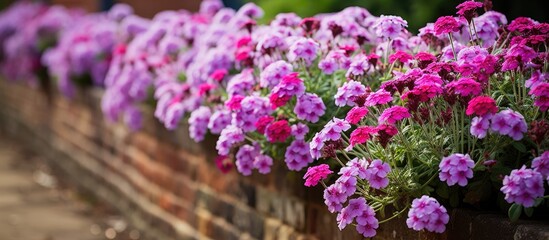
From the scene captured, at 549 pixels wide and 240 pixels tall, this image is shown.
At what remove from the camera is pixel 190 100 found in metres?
5.07

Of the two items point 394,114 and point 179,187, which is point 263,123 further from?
point 179,187

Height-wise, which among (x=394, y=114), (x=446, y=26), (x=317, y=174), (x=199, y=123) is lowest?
(x=199, y=123)

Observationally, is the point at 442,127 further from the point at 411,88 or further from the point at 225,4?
the point at 225,4

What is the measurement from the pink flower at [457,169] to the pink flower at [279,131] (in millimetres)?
864

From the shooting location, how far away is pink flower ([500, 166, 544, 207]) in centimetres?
278

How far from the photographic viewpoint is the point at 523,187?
9.14 ft

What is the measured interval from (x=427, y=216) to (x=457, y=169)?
6.6 inches

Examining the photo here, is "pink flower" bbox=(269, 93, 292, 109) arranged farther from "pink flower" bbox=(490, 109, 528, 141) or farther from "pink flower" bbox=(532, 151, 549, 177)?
"pink flower" bbox=(532, 151, 549, 177)

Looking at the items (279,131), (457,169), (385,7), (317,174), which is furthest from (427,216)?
(385,7)

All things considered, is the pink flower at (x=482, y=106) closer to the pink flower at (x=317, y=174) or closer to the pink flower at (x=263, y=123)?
the pink flower at (x=317, y=174)

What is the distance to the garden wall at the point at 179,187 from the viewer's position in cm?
367

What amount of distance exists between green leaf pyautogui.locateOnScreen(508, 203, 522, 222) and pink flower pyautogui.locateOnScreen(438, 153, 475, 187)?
159mm

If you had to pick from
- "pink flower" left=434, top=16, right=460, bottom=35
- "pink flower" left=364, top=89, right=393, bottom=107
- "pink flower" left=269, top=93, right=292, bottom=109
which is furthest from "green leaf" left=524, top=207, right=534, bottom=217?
"pink flower" left=269, top=93, right=292, bottom=109

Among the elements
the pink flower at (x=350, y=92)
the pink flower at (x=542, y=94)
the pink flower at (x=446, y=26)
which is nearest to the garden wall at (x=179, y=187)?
the pink flower at (x=542, y=94)
